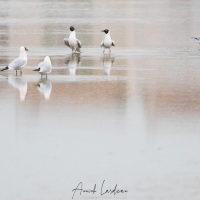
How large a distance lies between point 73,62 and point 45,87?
200 inches

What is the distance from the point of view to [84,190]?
35.2 feet

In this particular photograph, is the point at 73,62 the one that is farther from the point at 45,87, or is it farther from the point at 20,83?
the point at 45,87

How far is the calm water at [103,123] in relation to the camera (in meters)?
11.1

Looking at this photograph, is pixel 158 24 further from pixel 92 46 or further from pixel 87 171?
pixel 87 171

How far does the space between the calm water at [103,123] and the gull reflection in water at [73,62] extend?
0.05 m

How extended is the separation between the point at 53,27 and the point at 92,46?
29.6 feet

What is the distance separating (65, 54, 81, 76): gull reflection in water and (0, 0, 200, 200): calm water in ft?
0.17

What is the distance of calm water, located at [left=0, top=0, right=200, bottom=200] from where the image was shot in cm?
1112

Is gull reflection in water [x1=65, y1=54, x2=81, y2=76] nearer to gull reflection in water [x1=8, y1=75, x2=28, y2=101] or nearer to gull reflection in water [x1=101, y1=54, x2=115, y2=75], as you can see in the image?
gull reflection in water [x1=101, y1=54, x2=115, y2=75]
